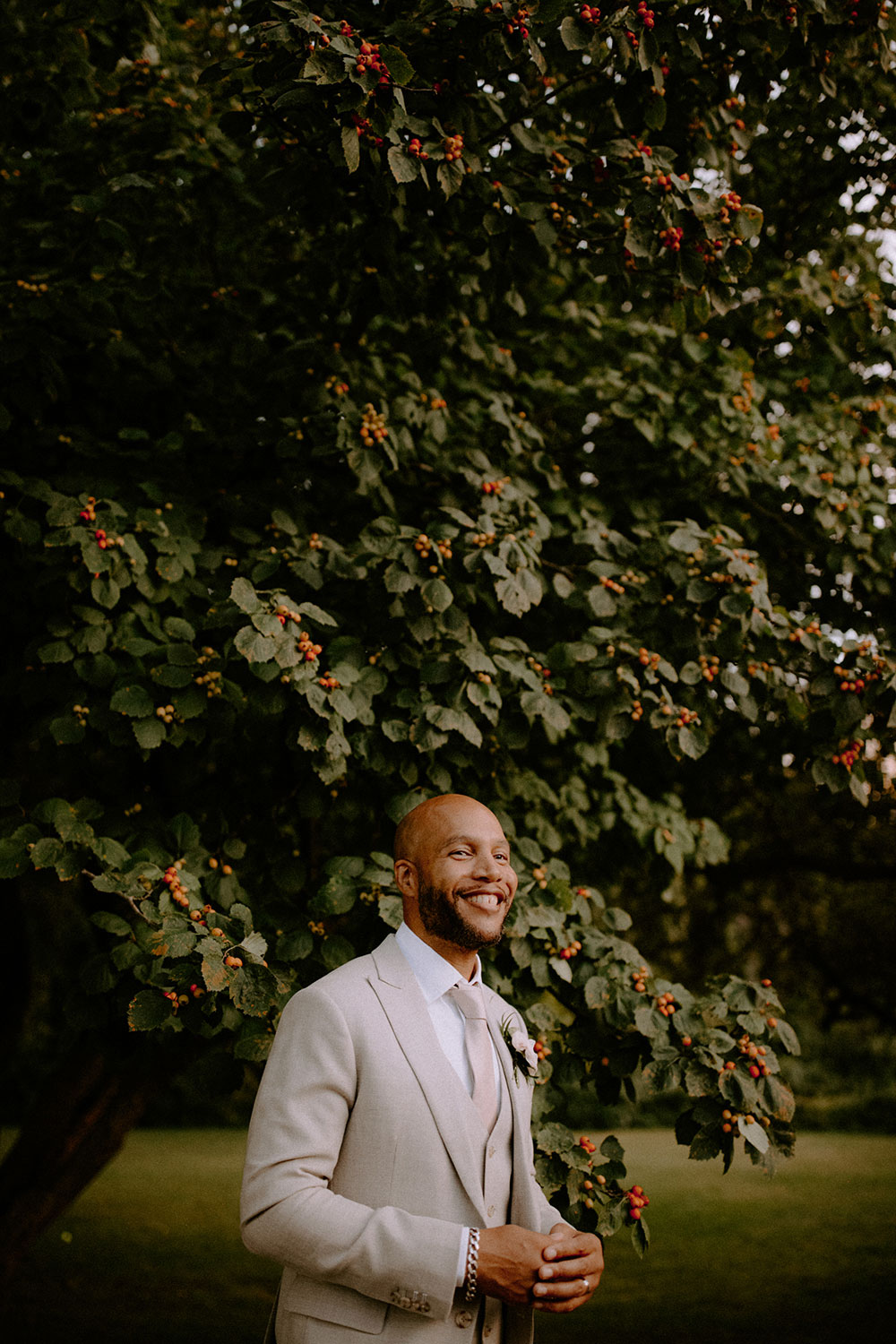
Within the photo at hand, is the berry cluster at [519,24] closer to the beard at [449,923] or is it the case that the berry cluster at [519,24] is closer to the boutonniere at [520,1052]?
the beard at [449,923]

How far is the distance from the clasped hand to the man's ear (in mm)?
669

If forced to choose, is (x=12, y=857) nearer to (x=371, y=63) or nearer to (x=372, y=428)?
(x=372, y=428)

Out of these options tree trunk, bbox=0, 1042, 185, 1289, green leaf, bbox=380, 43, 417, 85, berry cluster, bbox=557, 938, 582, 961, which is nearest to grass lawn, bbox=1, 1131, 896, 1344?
tree trunk, bbox=0, 1042, 185, 1289

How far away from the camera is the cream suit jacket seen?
1.83 m

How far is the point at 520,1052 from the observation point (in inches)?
88.7

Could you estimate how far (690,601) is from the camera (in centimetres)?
362

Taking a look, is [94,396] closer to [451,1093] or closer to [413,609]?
[413,609]

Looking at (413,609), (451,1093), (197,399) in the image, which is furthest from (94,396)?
(451,1093)

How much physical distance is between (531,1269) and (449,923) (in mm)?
648

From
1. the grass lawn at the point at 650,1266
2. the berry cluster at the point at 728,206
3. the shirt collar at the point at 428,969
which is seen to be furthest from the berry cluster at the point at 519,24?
the grass lawn at the point at 650,1266

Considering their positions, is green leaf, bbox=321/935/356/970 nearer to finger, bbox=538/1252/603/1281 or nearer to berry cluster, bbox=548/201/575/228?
finger, bbox=538/1252/603/1281

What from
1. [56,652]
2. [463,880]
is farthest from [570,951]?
[56,652]

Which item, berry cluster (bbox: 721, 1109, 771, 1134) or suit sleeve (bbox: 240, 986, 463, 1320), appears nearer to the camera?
suit sleeve (bbox: 240, 986, 463, 1320)

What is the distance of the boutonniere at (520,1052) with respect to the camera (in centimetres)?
225
